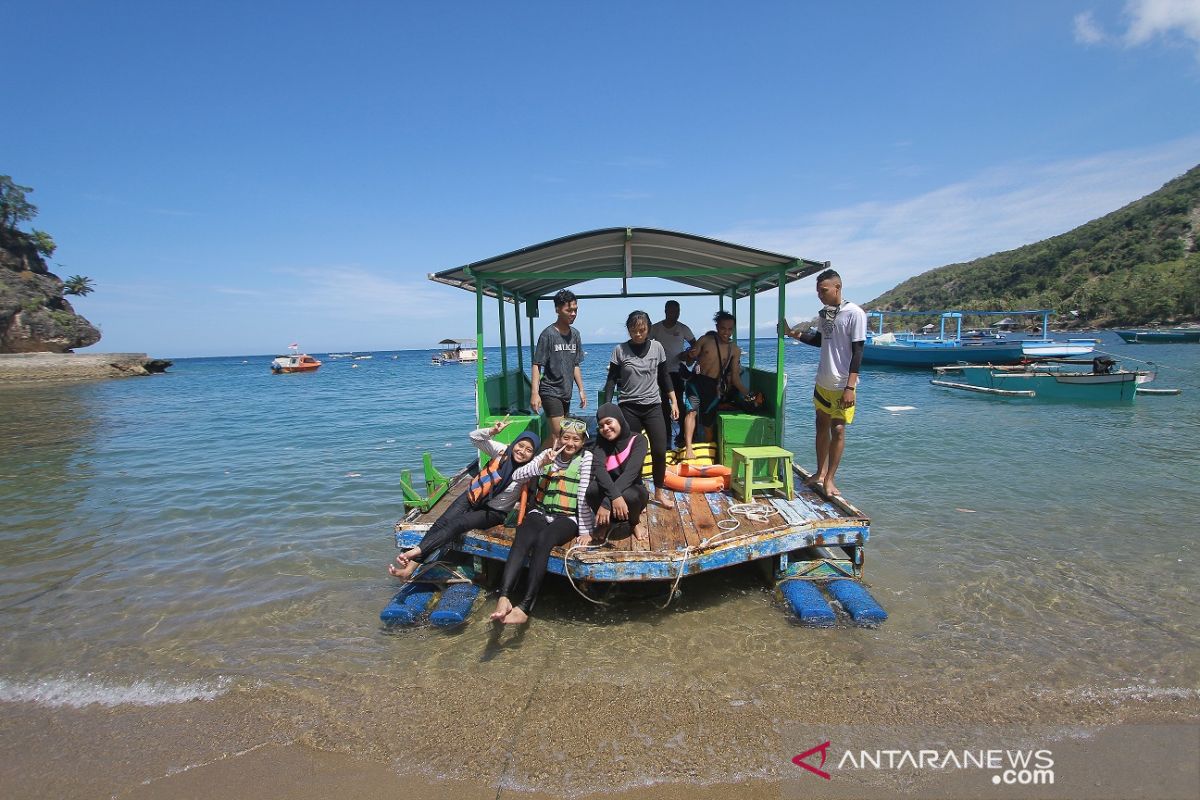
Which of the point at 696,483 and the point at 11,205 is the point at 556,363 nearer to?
the point at 696,483

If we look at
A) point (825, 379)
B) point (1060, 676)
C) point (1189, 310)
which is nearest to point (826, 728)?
point (1060, 676)

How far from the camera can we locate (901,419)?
1889 centimetres

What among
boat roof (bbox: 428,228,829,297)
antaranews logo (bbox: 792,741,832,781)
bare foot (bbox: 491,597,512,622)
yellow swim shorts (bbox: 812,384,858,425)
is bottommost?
antaranews logo (bbox: 792,741,832,781)

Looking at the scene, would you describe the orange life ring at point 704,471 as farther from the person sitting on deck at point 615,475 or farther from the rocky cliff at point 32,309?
the rocky cliff at point 32,309

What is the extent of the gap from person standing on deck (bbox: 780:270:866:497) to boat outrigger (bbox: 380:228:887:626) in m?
0.46

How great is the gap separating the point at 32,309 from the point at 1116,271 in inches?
5011

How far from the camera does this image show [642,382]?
5855 mm

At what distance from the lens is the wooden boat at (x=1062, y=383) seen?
2059 centimetres

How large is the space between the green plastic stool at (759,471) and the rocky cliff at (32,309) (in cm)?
6665

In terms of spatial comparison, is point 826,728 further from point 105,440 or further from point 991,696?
point 105,440

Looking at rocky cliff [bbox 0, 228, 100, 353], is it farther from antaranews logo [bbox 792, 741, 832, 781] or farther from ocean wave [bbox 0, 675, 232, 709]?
antaranews logo [bbox 792, 741, 832, 781]

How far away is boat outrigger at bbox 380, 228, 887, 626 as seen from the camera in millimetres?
5066

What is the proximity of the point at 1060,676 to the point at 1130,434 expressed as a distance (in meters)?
15.0

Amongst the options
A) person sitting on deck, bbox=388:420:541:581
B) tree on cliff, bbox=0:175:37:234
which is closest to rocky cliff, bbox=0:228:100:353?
tree on cliff, bbox=0:175:37:234
